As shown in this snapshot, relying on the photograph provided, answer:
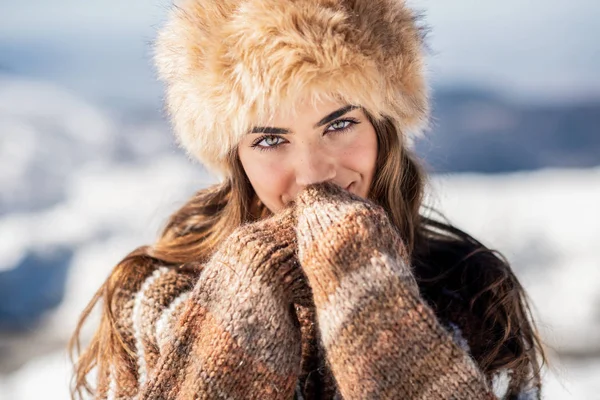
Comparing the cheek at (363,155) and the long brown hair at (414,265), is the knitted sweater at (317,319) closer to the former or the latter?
the cheek at (363,155)

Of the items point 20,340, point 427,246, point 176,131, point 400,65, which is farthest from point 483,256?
point 20,340

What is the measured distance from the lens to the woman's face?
1.26 meters

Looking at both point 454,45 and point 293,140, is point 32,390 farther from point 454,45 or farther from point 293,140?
point 454,45

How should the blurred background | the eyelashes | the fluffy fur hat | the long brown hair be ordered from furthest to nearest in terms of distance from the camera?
the blurred background, the long brown hair, the eyelashes, the fluffy fur hat

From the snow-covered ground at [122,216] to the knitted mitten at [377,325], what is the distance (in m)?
1.30

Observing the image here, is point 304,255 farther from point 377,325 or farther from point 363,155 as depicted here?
point 363,155

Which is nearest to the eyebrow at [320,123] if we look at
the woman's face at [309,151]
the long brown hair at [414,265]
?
the woman's face at [309,151]

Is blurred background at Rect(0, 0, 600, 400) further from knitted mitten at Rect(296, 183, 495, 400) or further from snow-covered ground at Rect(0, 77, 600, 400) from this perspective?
knitted mitten at Rect(296, 183, 495, 400)

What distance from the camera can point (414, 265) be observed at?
63.6 inches

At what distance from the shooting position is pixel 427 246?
5.51 feet

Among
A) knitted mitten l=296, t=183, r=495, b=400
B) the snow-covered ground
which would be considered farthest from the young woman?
the snow-covered ground

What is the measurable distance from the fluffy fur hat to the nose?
11 centimetres

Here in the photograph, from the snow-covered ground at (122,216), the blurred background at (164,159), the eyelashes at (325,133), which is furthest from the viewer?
the blurred background at (164,159)

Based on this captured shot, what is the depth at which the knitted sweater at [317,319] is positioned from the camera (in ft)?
3.51
